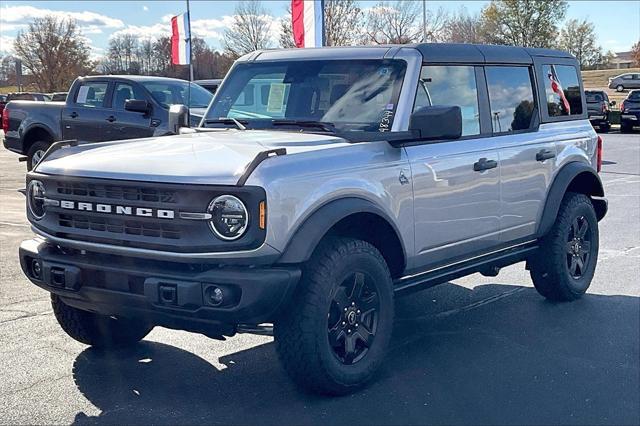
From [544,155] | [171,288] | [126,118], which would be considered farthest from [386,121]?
[126,118]

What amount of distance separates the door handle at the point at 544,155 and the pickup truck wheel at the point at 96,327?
Answer: 10.1 feet

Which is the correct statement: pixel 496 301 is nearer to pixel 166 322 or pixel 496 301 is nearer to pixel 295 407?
pixel 295 407

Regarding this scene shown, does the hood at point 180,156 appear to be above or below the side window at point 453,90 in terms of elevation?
below

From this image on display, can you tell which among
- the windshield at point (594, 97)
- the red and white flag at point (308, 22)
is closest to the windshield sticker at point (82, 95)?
the red and white flag at point (308, 22)

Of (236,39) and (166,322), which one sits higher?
(236,39)

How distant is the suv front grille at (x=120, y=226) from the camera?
13.8 ft

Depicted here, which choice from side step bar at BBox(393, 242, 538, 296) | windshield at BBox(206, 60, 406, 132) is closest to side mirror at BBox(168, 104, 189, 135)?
windshield at BBox(206, 60, 406, 132)

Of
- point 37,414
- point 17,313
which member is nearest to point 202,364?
point 37,414

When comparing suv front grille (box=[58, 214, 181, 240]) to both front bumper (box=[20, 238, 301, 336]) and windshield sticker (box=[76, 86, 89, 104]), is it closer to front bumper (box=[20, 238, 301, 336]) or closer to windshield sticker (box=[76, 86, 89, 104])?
front bumper (box=[20, 238, 301, 336])

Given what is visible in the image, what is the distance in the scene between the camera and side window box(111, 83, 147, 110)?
12795 mm

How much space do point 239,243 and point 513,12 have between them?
5982 cm

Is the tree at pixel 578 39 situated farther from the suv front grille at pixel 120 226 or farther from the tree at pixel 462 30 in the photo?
the suv front grille at pixel 120 226

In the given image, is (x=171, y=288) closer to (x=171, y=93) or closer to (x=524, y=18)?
(x=171, y=93)

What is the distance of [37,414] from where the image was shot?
4.35 m
